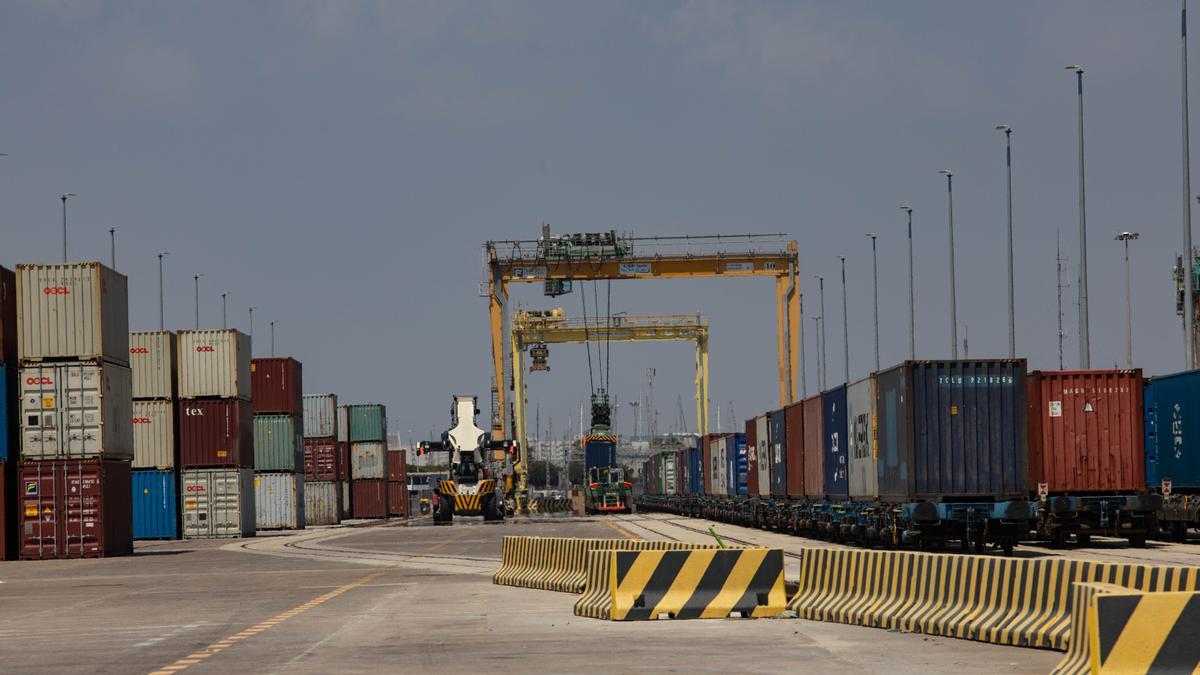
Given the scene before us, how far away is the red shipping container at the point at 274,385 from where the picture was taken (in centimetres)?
7094

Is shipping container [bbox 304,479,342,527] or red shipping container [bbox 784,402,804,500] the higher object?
red shipping container [bbox 784,402,804,500]

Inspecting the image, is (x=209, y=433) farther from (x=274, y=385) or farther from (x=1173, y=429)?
(x=1173, y=429)

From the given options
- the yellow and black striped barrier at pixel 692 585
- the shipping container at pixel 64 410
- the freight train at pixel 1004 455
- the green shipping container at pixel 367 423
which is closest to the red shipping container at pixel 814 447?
the freight train at pixel 1004 455

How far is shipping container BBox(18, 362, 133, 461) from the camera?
39.8 m

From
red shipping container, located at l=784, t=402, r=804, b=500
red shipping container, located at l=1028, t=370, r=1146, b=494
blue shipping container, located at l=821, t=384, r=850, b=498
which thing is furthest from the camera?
red shipping container, located at l=784, t=402, r=804, b=500

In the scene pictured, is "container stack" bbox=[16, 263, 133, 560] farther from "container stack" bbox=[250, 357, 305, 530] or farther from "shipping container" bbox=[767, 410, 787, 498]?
"container stack" bbox=[250, 357, 305, 530]

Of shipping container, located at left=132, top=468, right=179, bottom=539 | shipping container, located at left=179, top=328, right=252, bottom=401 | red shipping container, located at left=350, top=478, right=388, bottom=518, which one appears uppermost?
shipping container, located at left=179, top=328, right=252, bottom=401

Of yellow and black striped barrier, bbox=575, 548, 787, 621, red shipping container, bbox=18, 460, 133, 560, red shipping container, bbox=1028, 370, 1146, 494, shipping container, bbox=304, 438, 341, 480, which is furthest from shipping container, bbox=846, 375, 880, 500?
shipping container, bbox=304, 438, 341, 480

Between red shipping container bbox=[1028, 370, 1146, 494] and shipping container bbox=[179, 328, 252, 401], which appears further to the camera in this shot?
shipping container bbox=[179, 328, 252, 401]

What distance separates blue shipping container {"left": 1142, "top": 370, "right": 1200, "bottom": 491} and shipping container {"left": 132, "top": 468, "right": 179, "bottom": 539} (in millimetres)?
32716

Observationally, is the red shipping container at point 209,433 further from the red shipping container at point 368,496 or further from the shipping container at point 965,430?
the red shipping container at point 368,496

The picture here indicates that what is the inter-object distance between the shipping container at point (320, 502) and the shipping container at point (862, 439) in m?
52.6

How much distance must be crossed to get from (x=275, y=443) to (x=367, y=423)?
2532cm

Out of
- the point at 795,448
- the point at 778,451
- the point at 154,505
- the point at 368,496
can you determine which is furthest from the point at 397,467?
the point at 795,448
